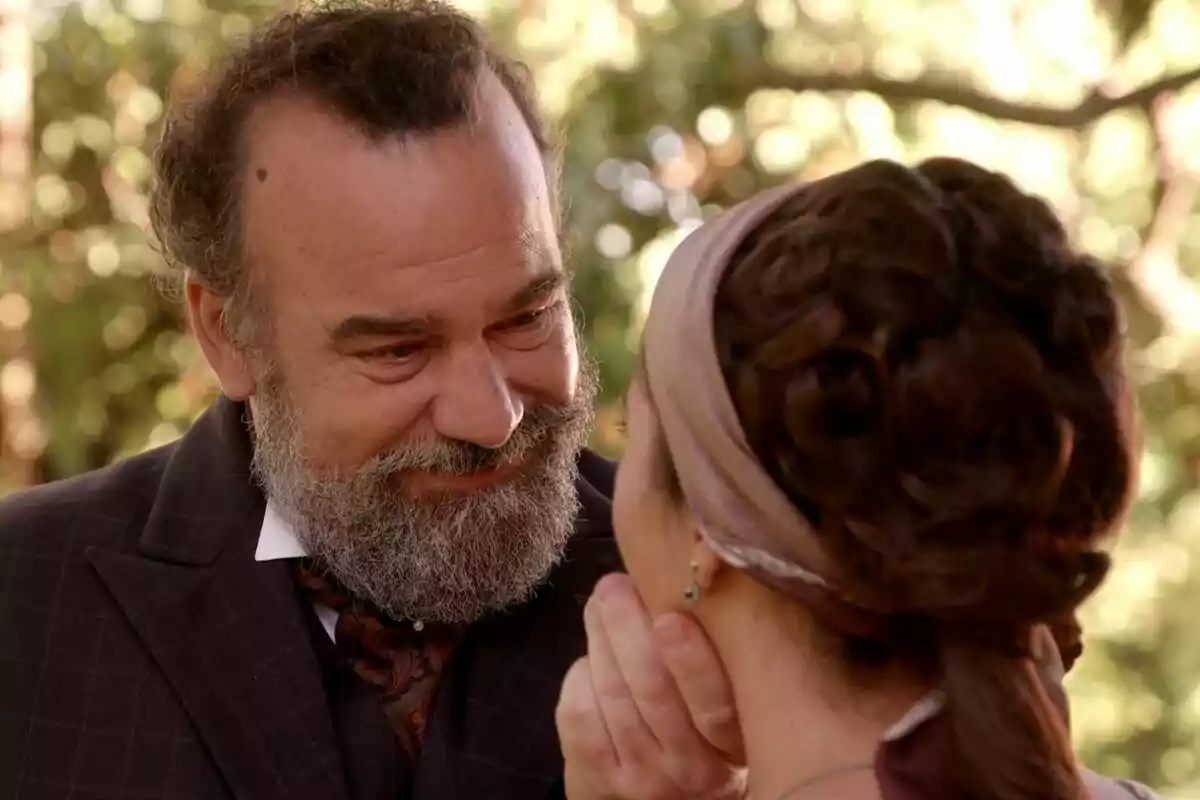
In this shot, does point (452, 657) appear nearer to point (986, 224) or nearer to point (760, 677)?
point (760, 677)

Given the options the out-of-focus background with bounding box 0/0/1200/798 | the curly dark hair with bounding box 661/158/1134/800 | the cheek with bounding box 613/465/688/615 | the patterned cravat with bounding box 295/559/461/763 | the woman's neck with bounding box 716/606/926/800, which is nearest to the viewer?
the curly dark hair with bounding box 661/158/1134/800

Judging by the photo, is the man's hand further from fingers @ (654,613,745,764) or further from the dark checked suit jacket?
the dark checked suit jacket

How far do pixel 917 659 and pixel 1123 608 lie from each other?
316 cm

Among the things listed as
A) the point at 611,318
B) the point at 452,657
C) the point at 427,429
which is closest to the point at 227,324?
the point at 427,429

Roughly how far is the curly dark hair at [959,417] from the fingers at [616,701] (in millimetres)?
402

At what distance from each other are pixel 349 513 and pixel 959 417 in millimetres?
1187

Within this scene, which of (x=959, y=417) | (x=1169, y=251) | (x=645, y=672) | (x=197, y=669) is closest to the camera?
(x=959, y=417)

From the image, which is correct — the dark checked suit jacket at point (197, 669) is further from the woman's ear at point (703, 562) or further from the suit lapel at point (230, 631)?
the woman's ear at point (703, 562)

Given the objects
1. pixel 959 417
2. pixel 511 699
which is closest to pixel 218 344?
pixel 511 699

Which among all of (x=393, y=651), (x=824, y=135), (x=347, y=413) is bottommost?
(x=824, y=135)

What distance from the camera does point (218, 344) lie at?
2.34 metres

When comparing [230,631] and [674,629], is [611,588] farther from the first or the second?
[230,631]

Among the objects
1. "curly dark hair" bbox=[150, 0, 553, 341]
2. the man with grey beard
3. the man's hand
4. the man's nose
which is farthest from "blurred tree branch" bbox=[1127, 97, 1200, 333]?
the man's hand

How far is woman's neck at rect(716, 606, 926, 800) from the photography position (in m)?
1.24
